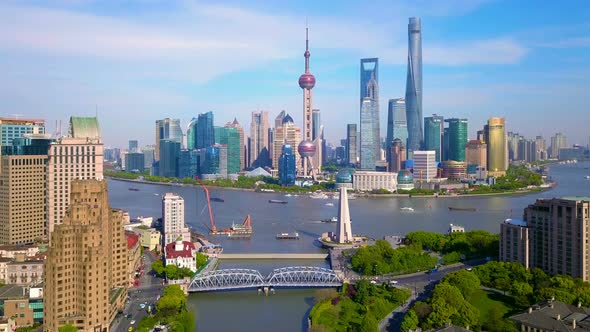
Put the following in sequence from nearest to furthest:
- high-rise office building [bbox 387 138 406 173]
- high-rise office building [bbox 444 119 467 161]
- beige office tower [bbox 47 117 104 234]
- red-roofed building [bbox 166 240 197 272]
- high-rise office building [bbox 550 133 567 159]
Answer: red-roofed building [bbox 166 240 197 272] → beige office tower [bbox 47 117 104 234] → high-rise office building [bbox 387 138 406 173] → high-rise office building [bbox 444 119 467 161] → high-rise office building [bbox 550 133 567 159]

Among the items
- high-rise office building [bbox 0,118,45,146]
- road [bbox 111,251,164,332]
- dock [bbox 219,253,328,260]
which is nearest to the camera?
road [bbox 111,251,164,332]

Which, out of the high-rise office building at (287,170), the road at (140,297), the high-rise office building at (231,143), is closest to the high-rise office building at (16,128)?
the road at (140,297)

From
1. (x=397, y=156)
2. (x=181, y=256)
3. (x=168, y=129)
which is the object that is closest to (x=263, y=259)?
(x=181, y=256)

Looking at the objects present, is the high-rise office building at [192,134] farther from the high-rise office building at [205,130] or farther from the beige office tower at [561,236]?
the beige office tower at [561,236]

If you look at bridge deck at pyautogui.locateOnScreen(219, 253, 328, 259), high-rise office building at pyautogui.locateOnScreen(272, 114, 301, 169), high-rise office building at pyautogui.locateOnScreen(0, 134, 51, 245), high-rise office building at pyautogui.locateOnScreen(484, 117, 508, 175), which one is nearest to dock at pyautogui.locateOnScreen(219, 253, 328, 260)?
bridge deck at pyautogui.locateOnScreen(219, 253, 328, 259)

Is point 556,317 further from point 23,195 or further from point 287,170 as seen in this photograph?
point 287,170

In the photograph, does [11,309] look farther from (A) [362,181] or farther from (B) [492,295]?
(A) [362,181]

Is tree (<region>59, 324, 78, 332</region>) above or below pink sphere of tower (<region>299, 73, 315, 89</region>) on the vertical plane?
below

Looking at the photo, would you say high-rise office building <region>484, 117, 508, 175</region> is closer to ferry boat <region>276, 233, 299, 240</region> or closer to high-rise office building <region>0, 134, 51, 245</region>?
ferry boat <region>276, 233, 299, 240</region>
